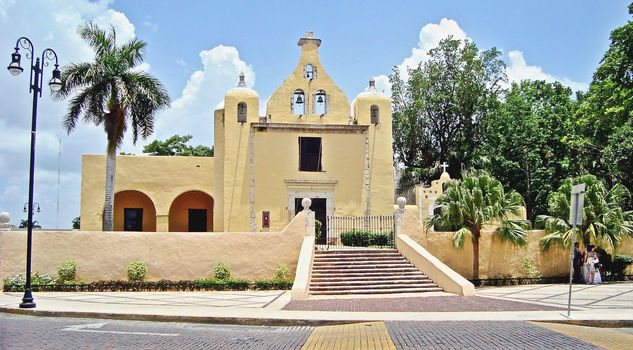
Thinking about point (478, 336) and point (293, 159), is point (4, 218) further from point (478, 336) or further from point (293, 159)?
point (478, 336)

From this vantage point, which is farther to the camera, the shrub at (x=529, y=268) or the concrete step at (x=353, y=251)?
the shrub at (x=529, y=268)

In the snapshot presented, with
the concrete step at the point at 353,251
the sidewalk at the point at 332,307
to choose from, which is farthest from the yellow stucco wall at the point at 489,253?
the sidewalk at the point at 332,307

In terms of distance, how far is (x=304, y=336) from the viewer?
10.2m

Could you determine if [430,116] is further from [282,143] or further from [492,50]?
[282,143]

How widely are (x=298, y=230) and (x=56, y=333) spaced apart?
9.73m

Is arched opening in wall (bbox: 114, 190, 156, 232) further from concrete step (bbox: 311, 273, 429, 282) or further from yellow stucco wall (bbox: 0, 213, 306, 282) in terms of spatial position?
concrete step (bbox: 311, 273, 429, 282)

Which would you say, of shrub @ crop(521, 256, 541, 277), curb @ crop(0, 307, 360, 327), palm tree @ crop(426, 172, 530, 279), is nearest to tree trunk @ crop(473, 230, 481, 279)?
palm tree @ crop(426, 172, 530, 279)

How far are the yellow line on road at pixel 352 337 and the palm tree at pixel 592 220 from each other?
1168 cm

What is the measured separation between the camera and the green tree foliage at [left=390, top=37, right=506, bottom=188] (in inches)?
1428

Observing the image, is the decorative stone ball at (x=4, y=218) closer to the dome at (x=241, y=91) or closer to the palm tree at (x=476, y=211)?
the dome at (x=241, y=91)

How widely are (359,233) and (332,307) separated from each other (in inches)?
360

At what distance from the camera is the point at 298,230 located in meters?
19.1

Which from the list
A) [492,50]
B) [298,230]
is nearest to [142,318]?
[298,230]

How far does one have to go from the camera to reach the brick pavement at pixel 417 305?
42.7 ft
